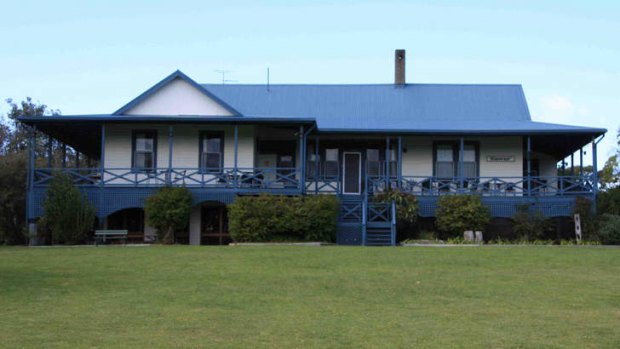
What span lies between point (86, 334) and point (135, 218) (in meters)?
20.0

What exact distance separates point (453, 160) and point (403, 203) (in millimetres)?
4821

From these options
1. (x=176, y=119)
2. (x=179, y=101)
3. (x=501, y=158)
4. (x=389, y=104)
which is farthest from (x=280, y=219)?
Result: (x=389, y=104)

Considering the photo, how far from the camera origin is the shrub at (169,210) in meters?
26.5

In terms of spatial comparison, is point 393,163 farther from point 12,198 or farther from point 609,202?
point 12,198

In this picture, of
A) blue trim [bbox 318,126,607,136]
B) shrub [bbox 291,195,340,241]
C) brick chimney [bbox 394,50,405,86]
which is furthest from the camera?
brick chimney [bbox 394,50,405,86]

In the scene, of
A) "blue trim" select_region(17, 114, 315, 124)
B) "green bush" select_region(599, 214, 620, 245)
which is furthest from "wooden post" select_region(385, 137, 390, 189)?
"green bush" select_region(599, 214, 620, 245)

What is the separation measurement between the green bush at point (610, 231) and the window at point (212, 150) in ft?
44.9

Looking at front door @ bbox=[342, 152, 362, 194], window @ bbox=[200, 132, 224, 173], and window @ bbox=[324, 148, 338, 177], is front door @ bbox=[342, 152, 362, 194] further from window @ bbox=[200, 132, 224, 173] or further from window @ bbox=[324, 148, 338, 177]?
window @ bbox=[200, 132, 224, 173]

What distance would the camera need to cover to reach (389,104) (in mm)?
34594

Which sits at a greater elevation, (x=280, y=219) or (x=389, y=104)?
(x=389, y=104)

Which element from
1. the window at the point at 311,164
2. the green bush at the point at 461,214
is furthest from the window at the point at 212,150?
the green bush at the point at 461,214

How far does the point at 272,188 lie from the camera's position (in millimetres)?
28062

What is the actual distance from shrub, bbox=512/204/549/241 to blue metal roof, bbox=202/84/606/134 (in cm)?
418

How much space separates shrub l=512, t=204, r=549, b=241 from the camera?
→ 27453 millimetres
